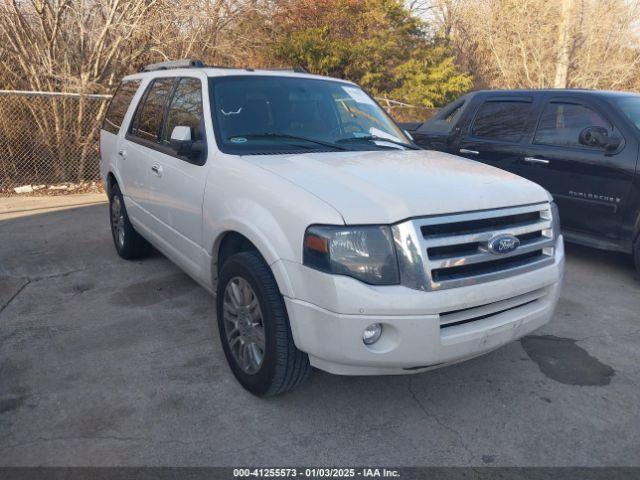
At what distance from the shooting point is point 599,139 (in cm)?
516

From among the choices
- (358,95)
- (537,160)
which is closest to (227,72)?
(358,95)

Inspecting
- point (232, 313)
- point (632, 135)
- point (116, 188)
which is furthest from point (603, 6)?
point (232, 313)

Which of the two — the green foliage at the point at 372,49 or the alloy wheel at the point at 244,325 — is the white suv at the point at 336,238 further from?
the green foliage at the point at 372,49

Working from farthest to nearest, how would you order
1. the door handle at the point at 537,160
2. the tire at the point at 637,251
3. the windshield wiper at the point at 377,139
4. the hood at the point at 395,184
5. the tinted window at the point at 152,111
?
the door handle at the point at 537,160 < the tire at the point at 637,251 < the tinted window at the point at 152,111 < the windshield wiper at the point at 377,139 < the hood at the point at 395,184

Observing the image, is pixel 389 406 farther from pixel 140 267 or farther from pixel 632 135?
pixel 632 135

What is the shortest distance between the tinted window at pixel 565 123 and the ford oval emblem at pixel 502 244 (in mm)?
3326

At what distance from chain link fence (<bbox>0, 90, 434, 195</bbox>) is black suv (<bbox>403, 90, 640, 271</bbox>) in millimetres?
6444

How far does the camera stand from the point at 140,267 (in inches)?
210

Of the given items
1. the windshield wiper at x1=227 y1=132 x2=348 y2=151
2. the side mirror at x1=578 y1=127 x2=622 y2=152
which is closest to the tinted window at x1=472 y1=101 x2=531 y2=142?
the side mirror at x1=578 y1=127 x2=622 y2=152

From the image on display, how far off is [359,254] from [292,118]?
1.69 meters

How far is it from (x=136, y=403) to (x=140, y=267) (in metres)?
2.57

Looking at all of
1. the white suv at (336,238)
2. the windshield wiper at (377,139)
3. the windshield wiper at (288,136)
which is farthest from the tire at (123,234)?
the windshield wiper at (377,139)

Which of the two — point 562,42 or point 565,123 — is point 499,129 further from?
point 562,42

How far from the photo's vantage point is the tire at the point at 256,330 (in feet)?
8.81
